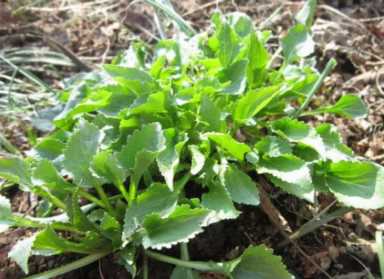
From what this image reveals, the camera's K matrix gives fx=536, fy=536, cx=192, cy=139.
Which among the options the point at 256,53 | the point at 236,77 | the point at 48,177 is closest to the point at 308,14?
the point at 256,53

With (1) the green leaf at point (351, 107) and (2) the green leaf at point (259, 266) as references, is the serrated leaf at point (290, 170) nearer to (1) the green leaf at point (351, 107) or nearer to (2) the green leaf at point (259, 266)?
(2) the green leaf at point (259, 266)

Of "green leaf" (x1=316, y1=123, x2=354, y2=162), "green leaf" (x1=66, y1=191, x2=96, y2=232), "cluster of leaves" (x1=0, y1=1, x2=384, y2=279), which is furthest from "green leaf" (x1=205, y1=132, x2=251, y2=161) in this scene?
"green leaf" (x1=66, y1=191, x2=96, y2=232)

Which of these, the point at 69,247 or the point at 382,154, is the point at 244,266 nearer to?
the point at 69,247

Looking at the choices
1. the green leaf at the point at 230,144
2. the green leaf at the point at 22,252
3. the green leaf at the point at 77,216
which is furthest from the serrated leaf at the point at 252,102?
the green leaf at the point at 22,252

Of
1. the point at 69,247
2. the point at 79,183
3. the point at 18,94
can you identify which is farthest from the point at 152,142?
the point at 18,94

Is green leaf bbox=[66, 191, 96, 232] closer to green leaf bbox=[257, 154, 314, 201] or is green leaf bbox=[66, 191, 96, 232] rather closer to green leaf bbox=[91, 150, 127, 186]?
green leaf bbox=[91, 150, 127, 186]

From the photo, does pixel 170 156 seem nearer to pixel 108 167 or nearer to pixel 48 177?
pixel 108 167
